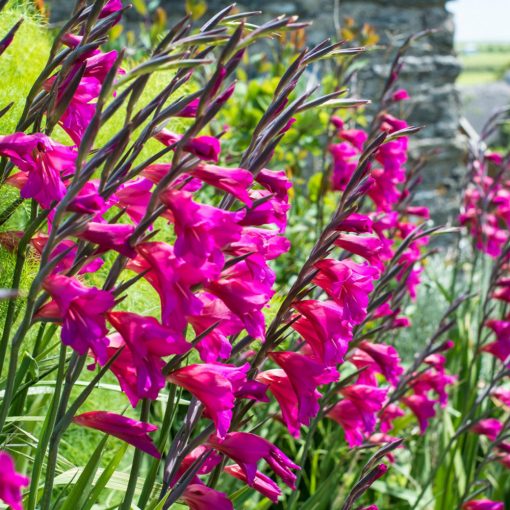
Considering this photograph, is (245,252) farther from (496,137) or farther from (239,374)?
(496,137)

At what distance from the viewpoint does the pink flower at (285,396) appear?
1183 mm

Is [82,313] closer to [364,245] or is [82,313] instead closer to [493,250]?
[364,245]

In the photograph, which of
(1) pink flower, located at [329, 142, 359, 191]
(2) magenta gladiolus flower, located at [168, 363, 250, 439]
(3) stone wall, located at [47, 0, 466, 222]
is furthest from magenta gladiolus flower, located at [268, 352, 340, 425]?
(3) stone wall, located at [47, 0, 466, 222]

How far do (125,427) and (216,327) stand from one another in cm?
16

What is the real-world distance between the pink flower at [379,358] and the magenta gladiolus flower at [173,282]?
1.01 m

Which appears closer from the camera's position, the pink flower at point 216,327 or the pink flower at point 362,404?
the pink flower at point 216,327

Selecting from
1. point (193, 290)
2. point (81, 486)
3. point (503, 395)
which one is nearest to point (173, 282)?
point (193, 290)

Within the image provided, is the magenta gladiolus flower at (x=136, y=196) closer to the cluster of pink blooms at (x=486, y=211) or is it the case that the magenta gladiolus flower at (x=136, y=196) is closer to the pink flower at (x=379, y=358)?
the pink flower at (x=379, y=358)

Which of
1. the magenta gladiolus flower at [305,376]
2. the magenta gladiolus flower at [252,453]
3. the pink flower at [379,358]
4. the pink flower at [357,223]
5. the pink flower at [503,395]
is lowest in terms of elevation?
the pink flower at [503,395]

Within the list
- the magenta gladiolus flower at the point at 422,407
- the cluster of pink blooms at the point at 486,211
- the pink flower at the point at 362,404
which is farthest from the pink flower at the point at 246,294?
the cluster of pink blooms at the point at 486,211

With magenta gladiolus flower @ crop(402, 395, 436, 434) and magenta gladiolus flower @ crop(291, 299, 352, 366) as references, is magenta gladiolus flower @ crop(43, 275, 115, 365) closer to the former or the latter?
magenta gladiolus flower @ crop(291, 299, 352, 366)

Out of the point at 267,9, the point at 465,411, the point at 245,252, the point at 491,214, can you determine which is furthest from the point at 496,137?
the point at 245,252

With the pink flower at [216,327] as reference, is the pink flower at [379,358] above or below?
below

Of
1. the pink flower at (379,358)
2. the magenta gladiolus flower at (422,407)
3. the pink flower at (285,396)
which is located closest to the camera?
the pink flower at (285,396)
